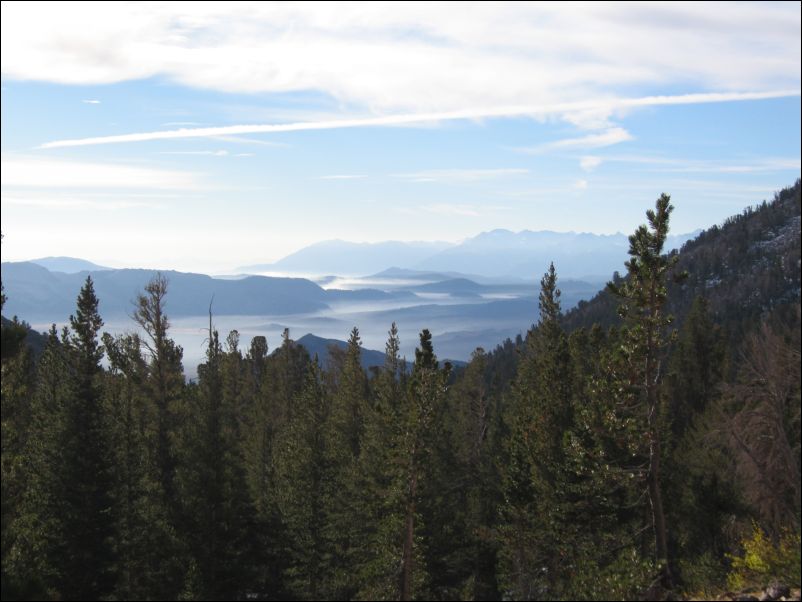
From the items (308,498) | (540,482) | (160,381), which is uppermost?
(160,381)

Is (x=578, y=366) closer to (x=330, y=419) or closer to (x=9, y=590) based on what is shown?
(x=330, y=419)

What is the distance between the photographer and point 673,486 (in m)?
33.9

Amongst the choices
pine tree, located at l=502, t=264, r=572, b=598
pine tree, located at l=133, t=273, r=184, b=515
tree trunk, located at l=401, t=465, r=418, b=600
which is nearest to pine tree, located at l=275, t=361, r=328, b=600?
pine tree, located at l=133, t=273, r=184, b=515

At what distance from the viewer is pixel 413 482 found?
23656 millimetres

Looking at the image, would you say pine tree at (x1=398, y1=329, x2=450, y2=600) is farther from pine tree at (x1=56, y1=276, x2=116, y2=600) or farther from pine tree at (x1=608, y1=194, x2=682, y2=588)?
pine tree at (x1=56, y1=276, x2=116, y2=600)

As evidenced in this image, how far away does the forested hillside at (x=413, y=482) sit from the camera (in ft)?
65.4

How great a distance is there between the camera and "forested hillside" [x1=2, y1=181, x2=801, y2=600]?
19.9 m

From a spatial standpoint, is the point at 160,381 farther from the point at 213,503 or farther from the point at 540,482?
the point at 540,482

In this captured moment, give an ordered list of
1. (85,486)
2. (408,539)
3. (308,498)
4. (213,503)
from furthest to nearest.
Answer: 1. (308,498)
2. (213,503)
3. (85,486)
4. (408,539)

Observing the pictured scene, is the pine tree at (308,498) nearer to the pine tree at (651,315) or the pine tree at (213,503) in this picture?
the pine tree at (213,503)

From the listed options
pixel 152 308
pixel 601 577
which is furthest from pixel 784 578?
pixel 152 308

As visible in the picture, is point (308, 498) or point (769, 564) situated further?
point (308, 498)

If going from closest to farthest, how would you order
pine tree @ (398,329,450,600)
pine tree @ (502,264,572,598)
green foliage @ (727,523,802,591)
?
green foliage @ (727,523,802,591) → pine tree @ (398,329,450,600) → pine tree @ (502,264,572,598)

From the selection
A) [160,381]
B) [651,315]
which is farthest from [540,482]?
[160,381]
